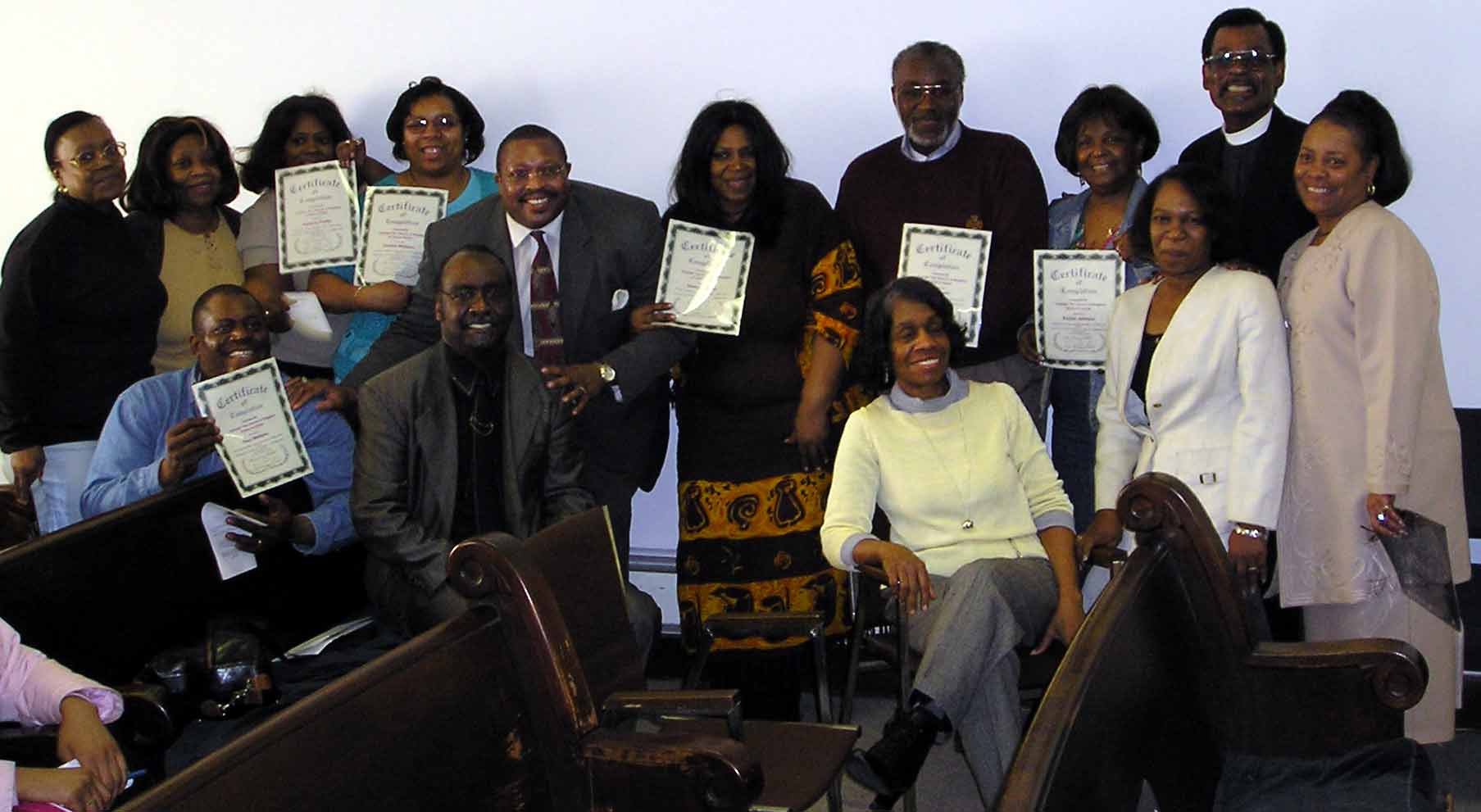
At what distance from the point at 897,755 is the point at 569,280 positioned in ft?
5.58

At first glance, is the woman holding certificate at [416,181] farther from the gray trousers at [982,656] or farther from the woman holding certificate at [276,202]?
the gray trousers at [982,656]

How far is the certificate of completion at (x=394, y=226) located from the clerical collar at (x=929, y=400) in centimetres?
157

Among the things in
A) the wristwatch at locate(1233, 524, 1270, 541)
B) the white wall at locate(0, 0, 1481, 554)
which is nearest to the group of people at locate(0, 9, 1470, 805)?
the wristwatch at locate(1233, 524, 1270, 541)

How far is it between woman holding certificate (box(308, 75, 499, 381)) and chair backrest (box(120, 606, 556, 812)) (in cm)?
222

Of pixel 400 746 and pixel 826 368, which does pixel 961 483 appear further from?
pixel 400 746

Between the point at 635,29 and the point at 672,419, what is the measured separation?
1408 mm

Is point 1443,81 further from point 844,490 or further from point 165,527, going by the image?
point 165,527

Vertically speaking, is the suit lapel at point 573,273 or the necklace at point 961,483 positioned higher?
the suit lapel at point 573,273

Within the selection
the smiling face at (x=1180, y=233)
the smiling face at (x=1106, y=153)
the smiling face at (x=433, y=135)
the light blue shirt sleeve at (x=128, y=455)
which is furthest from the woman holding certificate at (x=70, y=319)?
the smiling face at (x=1180, y=233)

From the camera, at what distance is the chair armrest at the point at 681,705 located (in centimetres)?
268

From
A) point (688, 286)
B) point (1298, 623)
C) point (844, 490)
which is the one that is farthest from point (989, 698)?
point (688, 286)

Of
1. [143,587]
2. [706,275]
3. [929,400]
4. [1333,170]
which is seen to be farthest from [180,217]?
[1333,170]

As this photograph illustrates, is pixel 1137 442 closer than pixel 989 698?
No

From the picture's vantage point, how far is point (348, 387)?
3828 mm
